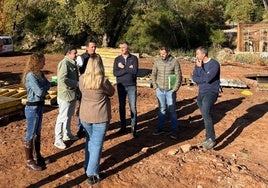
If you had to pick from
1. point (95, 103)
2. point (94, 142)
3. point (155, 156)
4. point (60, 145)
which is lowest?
point (155, 156)

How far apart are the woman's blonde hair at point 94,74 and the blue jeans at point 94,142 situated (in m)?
0.55

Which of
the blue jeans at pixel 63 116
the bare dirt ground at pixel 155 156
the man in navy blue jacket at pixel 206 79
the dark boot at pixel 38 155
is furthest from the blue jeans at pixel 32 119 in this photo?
the man in navy blue jacket at pixel 206 79

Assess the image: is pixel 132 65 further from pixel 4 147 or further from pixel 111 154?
pixel 4 147

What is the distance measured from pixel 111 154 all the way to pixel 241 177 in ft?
6.96

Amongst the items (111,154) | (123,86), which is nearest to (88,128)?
(111,154)

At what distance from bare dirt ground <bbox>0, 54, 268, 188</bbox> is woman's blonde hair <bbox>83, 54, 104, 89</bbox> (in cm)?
148

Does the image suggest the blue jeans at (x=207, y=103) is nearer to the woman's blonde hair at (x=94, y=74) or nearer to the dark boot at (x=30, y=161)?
the woman's blonde hair at (x=94, y=74)

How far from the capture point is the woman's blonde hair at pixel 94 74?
4824mm

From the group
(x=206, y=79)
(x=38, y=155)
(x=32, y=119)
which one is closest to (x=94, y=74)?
(x=32, y=119)

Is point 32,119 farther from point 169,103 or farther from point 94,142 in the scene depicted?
point 169,103

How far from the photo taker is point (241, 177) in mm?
5812

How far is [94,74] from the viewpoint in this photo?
4.82 m

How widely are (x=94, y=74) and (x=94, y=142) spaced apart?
939 mm

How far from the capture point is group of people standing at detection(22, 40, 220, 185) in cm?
500
